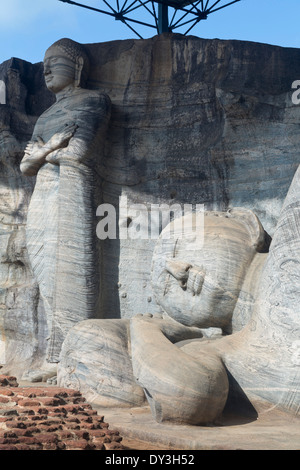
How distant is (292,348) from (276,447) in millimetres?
810

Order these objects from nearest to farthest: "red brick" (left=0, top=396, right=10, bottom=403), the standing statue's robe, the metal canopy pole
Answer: "red brick" (left=0, top=396, right=10, bottom=403) → the standing statue's robe → the metal canopy pole

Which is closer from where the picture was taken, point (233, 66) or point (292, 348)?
point (292, 348)

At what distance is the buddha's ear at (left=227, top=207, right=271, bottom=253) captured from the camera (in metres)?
5.09

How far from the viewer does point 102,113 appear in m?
7.09

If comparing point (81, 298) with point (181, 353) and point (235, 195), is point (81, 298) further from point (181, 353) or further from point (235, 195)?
point (181, 353)

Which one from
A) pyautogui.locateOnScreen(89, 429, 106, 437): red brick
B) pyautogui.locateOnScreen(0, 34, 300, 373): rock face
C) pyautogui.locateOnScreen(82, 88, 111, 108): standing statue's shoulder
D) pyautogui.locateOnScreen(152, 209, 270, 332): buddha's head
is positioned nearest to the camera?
pyautogui.locateOnScreen(89, 429, 106, 437): red brick

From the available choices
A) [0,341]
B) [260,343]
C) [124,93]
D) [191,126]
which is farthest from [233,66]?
[0,341]

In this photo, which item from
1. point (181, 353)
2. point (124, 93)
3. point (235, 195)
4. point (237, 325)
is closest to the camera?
point (181, 353)

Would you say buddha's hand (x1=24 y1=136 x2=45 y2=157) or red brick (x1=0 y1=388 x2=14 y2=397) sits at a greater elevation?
buddha's hand (x1=24 y1=136 x2=45 y2=157)

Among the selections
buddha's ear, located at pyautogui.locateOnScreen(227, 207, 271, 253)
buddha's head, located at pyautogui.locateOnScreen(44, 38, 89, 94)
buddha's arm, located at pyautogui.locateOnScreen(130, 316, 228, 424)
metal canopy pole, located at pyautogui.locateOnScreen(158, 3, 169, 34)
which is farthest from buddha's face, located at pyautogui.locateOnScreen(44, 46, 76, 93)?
buddha's arm, located at pyautogui.locateOnScreen(130, 316, 228, 424)

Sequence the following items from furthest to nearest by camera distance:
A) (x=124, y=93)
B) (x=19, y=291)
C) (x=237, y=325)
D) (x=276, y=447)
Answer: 1. (x=19, y=291)
2. (x=124, y=93)
3. (x=237, y=325)
4. (x=276, y=447)

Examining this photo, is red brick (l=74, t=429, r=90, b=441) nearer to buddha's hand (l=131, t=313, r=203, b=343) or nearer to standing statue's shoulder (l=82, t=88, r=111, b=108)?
buddha's hand (l=131, t=313, r=203, b=343)

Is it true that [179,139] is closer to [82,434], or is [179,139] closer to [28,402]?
[28,402]

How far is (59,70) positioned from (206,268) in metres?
3.27
